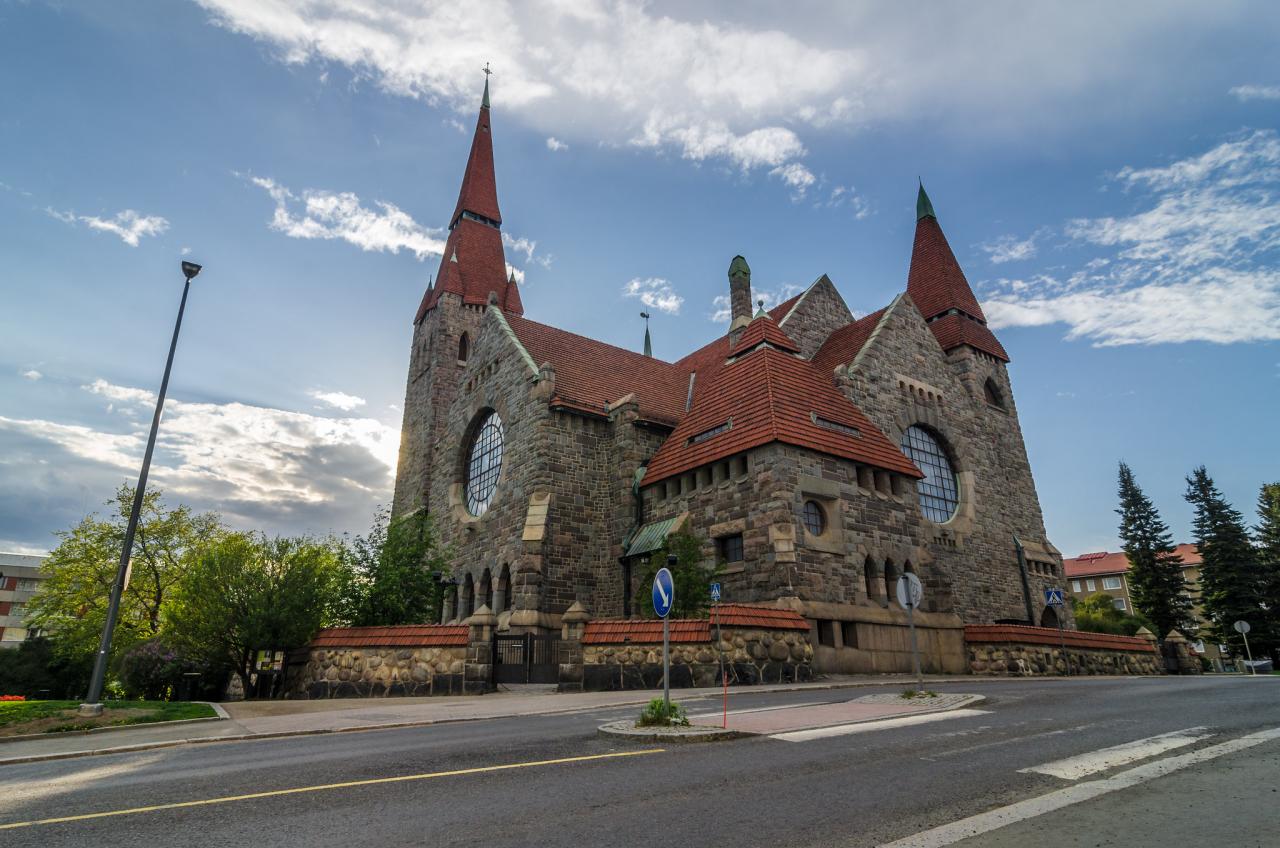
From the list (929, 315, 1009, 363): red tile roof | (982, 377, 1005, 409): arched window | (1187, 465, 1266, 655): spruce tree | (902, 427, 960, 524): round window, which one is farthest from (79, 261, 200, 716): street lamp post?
(1187, 465, 1266, 655): spruce tree

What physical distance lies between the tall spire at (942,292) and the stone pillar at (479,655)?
2660 centimetres

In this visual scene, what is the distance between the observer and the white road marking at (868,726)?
25.4 ft

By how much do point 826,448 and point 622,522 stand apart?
7331 millimetres

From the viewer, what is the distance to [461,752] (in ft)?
23.6

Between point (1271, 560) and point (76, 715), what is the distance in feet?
186

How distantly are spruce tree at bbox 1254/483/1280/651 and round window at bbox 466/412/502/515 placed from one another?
147 ft

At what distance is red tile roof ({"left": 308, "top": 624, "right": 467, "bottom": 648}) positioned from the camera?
16016 millimetres

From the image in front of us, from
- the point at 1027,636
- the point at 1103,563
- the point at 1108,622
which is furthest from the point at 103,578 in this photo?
the point at 1103,563

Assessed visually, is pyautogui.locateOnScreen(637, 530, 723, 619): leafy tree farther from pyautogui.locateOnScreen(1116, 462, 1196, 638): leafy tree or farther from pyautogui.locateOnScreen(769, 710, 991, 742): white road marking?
pyautogui.locateOnScreen(1116, 462, 1196, 638): leafy tree

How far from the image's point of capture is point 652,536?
2144 cm

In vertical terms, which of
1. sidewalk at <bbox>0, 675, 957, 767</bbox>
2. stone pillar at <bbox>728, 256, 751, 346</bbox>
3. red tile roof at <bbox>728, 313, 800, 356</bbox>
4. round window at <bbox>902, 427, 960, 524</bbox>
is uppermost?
stone pillar at <bbox>728, 256, 751, 346</bbox>

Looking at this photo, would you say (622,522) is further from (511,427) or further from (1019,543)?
(1019,543)

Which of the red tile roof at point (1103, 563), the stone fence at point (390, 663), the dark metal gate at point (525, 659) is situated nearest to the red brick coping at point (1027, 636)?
the dark metal gate at point (525, 659)

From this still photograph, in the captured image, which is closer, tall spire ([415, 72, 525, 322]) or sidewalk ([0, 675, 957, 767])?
sidewalk ([0, 675, 957, 767])
